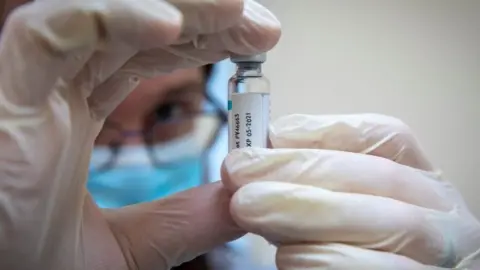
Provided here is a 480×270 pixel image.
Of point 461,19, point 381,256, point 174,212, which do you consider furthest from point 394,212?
point 461,19

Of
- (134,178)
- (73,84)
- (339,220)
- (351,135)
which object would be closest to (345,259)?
(339,220)

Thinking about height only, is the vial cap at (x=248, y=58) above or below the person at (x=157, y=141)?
above

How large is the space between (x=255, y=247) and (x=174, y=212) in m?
0.41

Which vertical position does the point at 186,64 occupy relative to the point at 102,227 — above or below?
above

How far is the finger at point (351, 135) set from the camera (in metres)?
0.66

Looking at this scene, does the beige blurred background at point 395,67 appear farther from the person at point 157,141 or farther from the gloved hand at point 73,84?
the gloved hand at point 73,84

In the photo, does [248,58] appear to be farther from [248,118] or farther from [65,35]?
[65,35]

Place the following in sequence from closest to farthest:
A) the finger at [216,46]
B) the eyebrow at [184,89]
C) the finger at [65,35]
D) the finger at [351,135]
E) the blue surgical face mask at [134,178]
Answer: the finger at [65,35] → the finger at [216,46] → the finger at [351,135] → the blue surgical face mask at [134,178] → the eyebrow at [184,89]

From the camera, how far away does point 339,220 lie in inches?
21.0

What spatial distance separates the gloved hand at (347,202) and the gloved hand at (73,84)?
135 millimetres

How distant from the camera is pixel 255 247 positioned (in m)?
1.02

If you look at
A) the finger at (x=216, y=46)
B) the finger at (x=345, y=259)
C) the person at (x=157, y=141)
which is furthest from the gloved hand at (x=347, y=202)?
the person at (x=157, y=141)

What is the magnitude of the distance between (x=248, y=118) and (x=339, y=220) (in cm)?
17

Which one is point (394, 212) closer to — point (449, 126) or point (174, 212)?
point (174, 212)
